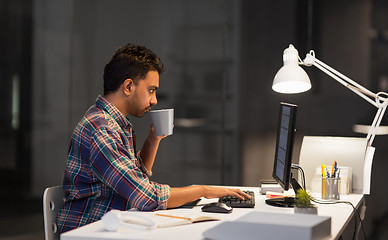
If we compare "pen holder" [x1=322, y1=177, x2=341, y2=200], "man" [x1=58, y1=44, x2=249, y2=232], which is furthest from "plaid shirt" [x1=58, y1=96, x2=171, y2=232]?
"pen holder" [x1=322, y1=177, x2=341, y2=200]

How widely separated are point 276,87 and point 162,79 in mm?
1558

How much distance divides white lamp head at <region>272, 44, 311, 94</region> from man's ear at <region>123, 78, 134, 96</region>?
729 mm

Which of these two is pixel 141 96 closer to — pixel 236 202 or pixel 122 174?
pixel 122 174

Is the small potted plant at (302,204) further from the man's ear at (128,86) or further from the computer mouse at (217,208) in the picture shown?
the man's ear at (128,86)

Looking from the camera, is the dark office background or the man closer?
Result: the man

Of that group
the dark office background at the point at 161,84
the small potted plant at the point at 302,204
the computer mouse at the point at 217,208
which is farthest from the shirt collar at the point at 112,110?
the dark office background at the point at 161,84

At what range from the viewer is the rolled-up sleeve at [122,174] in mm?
1836

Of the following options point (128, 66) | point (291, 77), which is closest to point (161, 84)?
point (291, 77)

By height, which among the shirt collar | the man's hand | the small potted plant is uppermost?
the shirt collar

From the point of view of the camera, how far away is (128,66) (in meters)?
2.13

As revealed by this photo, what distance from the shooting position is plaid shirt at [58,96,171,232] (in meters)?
1.85

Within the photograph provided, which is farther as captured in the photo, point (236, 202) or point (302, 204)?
point (236, 202)

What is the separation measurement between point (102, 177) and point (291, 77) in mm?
1019

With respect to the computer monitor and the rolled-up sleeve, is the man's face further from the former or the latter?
the computer monitor
